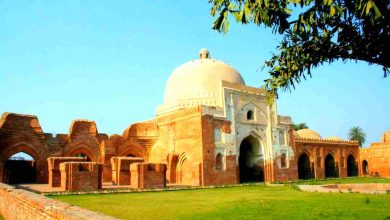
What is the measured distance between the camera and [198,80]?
26.2 metres

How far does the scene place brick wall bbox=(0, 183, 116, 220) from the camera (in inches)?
176

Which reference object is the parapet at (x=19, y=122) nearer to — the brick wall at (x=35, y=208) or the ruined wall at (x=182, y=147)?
the ruined wall at (x=182, y=147)

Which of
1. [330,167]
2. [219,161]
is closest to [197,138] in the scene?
[219,161]

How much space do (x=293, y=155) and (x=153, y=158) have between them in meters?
10.6

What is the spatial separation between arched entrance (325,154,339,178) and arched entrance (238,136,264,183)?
10.0 meters

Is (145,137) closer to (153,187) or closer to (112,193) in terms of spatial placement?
(153,187)

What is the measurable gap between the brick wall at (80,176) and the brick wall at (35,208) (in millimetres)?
5659

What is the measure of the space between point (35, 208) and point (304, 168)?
27.7m

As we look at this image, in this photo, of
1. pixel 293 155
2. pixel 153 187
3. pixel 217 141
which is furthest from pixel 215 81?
pixel 153 187

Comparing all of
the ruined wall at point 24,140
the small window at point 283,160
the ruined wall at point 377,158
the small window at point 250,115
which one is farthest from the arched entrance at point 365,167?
the ruined wall at point 24,140

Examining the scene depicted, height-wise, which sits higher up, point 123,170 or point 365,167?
point 123,170

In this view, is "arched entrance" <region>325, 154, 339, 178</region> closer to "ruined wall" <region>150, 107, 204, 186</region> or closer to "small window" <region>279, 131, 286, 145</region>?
"small window" <region>279, 131, 286, 145</region>

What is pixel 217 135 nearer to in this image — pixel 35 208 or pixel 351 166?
pixel 35 208

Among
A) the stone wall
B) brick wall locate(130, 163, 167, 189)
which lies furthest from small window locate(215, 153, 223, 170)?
the stone wall
